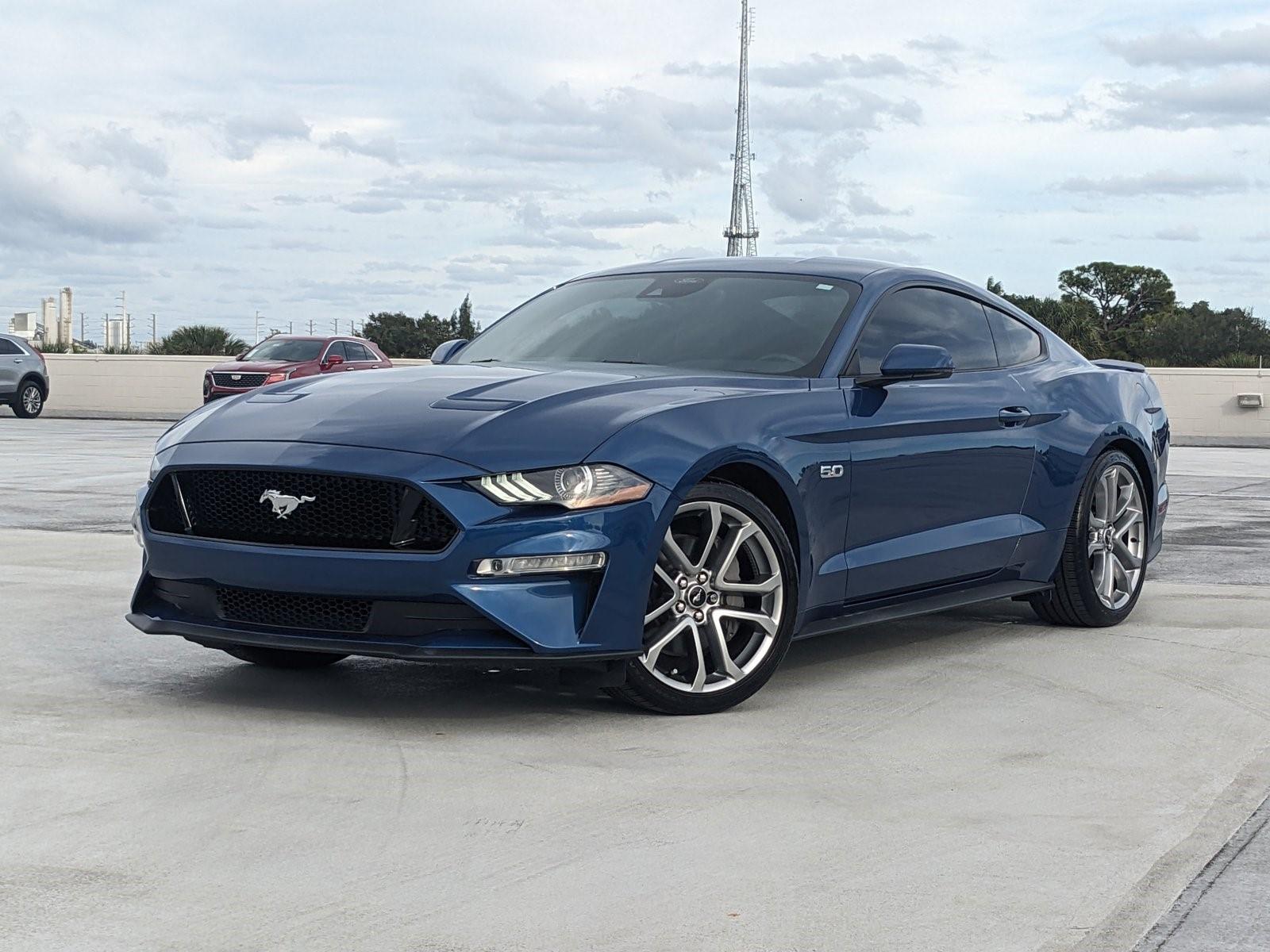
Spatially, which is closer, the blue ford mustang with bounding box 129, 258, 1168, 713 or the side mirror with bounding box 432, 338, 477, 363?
the blue ford mustang with bounding box 129, 258, 1168, 713

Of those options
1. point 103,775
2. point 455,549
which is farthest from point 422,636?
point 103,775

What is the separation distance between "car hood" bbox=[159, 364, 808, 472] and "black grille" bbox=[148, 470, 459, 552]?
14 centimetres

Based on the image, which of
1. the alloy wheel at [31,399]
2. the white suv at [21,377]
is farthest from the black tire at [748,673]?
the alloy wheel at [31,399]

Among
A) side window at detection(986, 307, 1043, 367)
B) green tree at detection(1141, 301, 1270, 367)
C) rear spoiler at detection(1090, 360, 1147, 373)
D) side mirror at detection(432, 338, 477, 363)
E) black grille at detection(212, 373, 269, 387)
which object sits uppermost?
green tree at detection(1141, 301, 1270, 367)

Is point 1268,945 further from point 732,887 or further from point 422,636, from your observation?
point 422,636

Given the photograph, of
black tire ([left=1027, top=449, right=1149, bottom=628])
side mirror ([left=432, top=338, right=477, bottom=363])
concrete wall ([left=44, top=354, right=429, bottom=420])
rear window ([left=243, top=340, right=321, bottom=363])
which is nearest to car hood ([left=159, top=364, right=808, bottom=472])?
side mirror ([left=432, top=338, right=477, bottom=363])

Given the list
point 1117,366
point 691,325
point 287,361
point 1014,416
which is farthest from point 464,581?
point 287,361

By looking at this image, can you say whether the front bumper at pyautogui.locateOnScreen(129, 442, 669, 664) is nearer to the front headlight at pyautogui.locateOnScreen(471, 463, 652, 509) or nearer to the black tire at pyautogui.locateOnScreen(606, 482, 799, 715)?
the front headlight at pyautogui.locateOnScreen(471, 463, 652, 509)

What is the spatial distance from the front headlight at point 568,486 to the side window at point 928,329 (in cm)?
137

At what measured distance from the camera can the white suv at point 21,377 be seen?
107 feet

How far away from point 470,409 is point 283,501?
0.62 meters

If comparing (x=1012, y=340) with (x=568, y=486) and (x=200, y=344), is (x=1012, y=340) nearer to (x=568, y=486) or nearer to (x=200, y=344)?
(x=568, y=486)

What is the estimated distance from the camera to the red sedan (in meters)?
30.3

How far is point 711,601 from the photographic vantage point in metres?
5.43
